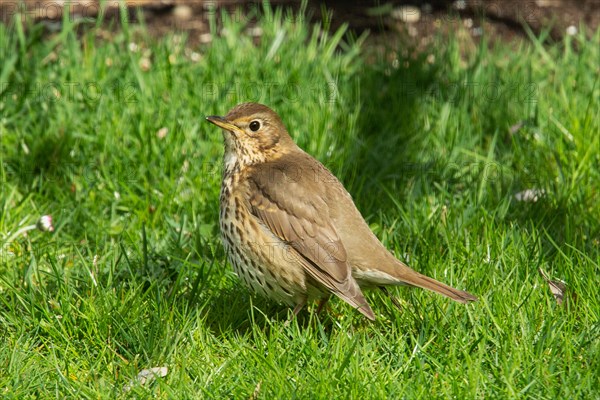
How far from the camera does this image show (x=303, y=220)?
4.45m

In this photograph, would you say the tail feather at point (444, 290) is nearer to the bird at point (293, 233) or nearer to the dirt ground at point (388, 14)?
the bird at point (293, 233)

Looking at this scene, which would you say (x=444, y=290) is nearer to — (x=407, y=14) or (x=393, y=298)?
(x=393, y=298)

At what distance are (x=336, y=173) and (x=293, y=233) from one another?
119cm

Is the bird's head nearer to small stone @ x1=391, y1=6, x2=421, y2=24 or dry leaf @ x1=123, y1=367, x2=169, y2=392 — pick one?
dry leaf @ x1=123, y1=367, x2=169, y2=392

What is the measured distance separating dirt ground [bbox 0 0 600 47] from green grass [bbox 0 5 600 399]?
12.6 inches

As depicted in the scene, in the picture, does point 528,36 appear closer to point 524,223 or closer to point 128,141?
point 524,223

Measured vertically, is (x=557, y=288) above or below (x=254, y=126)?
below

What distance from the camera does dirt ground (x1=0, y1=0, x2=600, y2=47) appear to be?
736cm

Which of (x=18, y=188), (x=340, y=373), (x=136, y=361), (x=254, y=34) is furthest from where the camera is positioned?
(x=254, y=34)

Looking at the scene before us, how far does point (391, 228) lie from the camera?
198 inches

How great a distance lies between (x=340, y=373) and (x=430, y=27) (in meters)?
4.32

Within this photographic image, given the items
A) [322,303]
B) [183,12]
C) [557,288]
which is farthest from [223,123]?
[183,12]

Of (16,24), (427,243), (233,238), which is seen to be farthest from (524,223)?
(16,24)

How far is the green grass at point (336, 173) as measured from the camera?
3.96m
